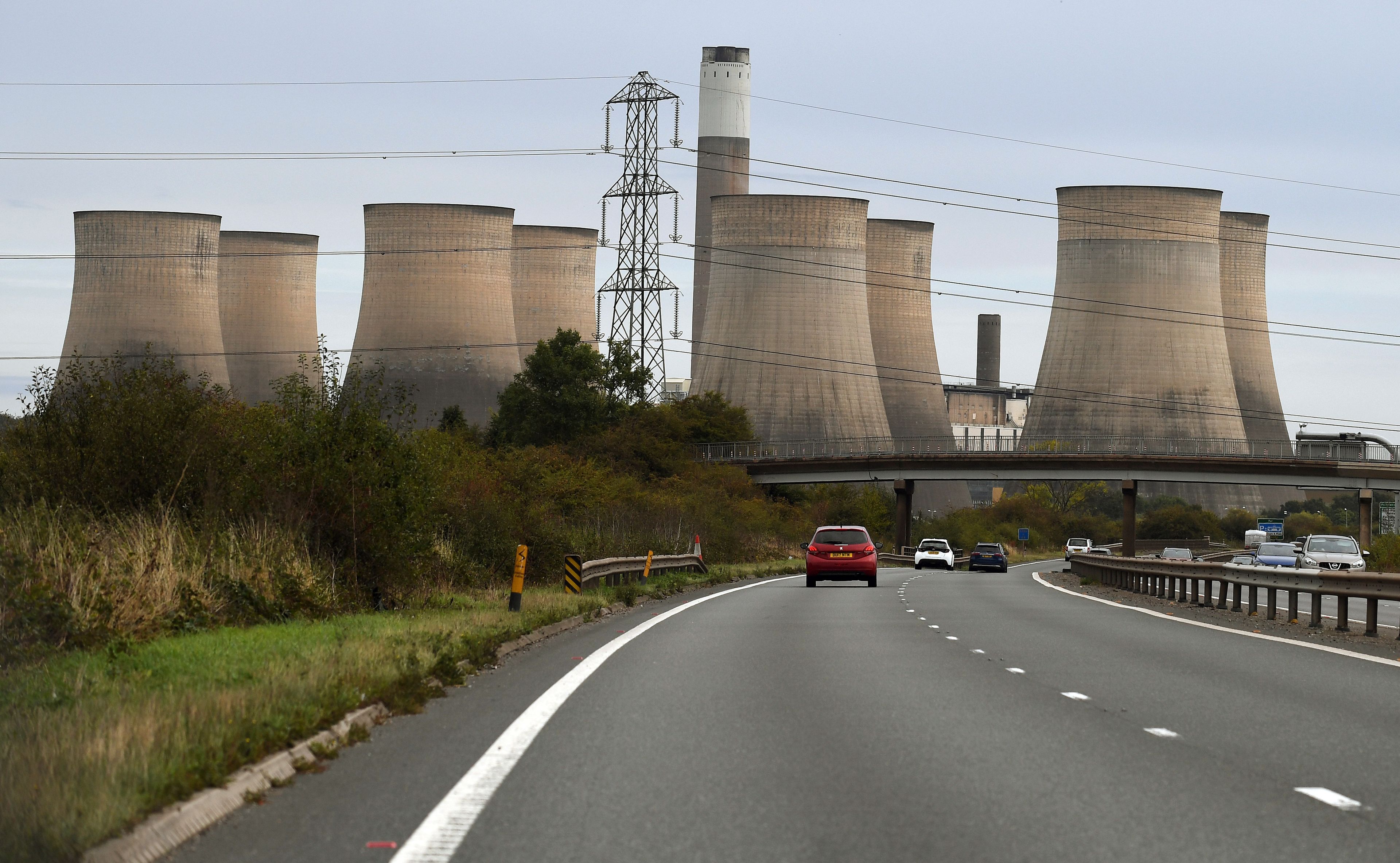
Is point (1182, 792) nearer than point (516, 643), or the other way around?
point (1182, 792)

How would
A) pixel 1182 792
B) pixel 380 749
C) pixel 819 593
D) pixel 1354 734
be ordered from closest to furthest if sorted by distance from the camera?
pixel 1182 792
pixel 380 749
pixel 1354 734
pixel 819 593

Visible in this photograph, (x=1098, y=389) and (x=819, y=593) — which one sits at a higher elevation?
(x=1098, y=389)

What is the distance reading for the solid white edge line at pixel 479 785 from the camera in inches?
225

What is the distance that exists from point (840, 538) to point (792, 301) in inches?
1468

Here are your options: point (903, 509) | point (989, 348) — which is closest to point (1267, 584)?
point (903, 509)

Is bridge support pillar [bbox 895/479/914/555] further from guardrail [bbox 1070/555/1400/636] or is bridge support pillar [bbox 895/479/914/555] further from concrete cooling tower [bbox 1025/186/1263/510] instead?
guardrail [bbox 1070/555/1400/636]

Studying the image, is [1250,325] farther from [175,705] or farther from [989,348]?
[175,705]

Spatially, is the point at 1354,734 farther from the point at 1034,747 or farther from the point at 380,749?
the point at 380,749

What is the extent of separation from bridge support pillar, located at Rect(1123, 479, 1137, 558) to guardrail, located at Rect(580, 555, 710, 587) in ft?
135

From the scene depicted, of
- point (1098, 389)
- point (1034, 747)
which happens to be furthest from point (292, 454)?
point (1098, 389)

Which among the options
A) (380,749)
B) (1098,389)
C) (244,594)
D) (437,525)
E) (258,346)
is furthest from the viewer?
(258,346)

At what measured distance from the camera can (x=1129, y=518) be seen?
74.9 m

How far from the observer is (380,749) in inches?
320

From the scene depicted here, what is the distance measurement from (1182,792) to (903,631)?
35.7ft
